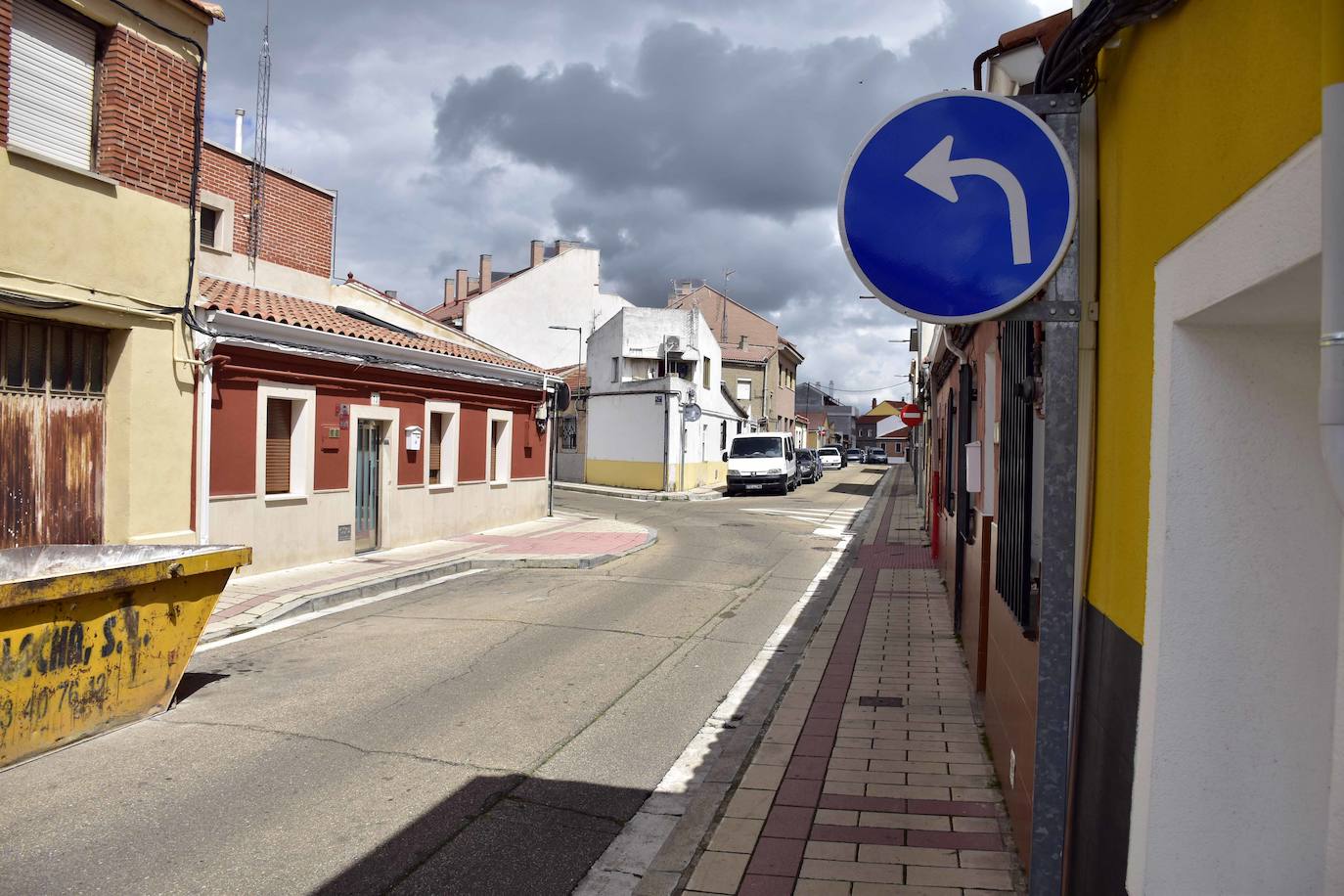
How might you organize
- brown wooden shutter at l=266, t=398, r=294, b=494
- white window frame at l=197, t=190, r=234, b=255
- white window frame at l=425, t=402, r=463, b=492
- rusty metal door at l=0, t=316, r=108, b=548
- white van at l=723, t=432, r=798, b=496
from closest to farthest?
rusty metal door at l=0, t=316, r=108, b=548 < brown wooden shutter at l=266, t=398, r=294, b=494 < white window frame at l=425, t=402, r=463, b=492 < white window frame at l=197, t=190, r=234, b=255 < white van at l=723, t=432, r=798, b=496

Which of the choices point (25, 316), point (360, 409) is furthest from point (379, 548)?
point (25, 316)

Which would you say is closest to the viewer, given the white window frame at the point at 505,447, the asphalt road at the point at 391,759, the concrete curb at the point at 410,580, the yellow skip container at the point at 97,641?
the asphalt road at the point at 391,759

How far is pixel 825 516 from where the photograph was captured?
2422 centimetres

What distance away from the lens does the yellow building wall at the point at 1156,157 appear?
182cm

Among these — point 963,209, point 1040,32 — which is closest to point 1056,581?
point 963,209

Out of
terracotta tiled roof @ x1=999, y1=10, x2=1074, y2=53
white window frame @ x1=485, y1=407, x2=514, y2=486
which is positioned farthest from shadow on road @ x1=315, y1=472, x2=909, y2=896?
white window frame @ x1=485, y1=407, x2=514, y2=486

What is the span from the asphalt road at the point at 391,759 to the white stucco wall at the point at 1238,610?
274 centimetres

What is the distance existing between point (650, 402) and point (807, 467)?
11564 millimetres

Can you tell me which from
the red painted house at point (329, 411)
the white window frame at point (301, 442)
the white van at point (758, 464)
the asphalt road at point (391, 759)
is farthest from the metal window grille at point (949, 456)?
the white van at point (758, 464)

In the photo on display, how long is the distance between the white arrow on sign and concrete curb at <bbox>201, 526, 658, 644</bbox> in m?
8.45

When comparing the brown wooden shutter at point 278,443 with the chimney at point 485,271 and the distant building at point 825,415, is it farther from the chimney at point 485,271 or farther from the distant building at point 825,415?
the distant building at point 825,415

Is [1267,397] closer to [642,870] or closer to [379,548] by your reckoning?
[642,870]

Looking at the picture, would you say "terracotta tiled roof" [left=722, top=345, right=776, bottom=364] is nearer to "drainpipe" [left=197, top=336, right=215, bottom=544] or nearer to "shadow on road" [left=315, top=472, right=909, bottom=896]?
"drainpipe" [left=197, top=336, right=215, bottom=544]

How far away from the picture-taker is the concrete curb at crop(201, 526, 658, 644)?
10156 mm
